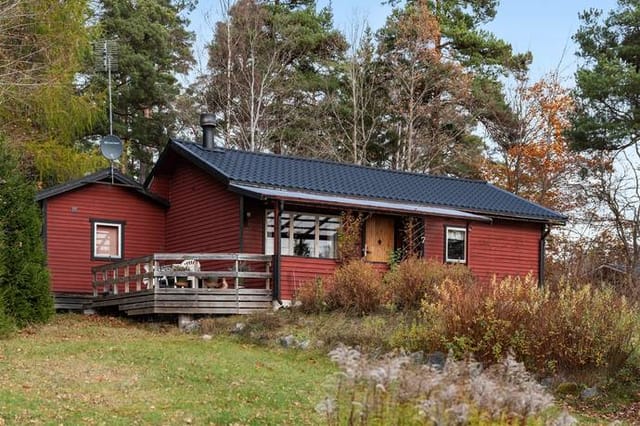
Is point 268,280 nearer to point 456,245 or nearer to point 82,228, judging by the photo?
point 82,228

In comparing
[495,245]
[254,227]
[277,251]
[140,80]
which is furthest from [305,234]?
[140,80]

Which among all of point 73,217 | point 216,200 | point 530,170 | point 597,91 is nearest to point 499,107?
point 530,170

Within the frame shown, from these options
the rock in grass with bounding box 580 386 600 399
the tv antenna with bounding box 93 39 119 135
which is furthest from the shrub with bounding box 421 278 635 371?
the tv antenna with bounding box 93 39 119 135

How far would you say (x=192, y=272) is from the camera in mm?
16078

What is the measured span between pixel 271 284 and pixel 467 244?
6.49m

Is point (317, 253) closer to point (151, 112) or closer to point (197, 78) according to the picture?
point (197, 78)

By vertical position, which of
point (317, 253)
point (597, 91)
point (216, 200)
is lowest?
point (317, 253)

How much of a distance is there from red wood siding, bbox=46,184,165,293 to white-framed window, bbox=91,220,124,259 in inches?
4.4

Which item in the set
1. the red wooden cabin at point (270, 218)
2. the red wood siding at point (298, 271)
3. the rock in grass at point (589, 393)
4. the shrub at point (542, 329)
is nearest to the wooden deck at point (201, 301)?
the red wooden cabin at point (270, 218)

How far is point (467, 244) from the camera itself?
21172 millimetres

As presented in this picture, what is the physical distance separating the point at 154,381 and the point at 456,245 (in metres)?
12.5

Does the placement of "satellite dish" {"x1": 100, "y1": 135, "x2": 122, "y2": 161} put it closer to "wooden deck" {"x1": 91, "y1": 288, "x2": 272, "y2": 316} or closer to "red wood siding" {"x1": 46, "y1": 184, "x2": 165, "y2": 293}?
"red wood siding" {"x1": 46, "y1": 184, "x2": 165, "y2": 293}

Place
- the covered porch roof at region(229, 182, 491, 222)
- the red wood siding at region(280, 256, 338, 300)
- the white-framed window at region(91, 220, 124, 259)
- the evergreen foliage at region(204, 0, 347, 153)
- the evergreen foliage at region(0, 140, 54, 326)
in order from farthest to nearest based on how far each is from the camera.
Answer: the evergreen foliage at region(204, 0, 347, 153) → the white-framed window at region(91, 220, 124, 259) → the red wood siding at region(280, 256, 338, 300) → the covered porch roof at region(229, 182, 491, 222) → the evergreen foliage at region(0, 140, 54, 326)

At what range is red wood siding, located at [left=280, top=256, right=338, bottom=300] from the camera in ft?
56.2
